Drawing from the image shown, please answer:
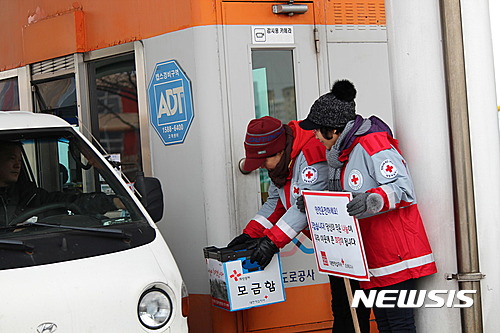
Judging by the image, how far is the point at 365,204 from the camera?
4.44 m

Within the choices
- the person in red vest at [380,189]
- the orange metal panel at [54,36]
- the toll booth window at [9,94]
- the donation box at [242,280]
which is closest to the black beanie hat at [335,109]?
the person in red vest at [380,189]

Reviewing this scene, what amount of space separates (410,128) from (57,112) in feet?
12.5

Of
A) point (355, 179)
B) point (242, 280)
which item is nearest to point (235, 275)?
point (242, 280)

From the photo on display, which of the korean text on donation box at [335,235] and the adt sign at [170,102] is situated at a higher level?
the adt sign at [170,102]

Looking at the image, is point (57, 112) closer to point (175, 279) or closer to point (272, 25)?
point (272, 25)

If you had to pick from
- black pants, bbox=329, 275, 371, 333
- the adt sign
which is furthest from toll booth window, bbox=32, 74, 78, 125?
black pants, bbox=329, 275, 371, 333

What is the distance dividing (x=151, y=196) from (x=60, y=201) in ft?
1.79

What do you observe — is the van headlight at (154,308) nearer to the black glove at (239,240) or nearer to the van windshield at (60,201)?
the van windshield at (60,201)

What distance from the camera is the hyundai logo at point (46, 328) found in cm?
389

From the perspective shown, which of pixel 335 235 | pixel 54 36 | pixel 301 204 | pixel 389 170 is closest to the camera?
pixel 389 170

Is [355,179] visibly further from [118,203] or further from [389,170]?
[118,203]

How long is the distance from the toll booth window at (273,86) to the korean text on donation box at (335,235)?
4.99ft

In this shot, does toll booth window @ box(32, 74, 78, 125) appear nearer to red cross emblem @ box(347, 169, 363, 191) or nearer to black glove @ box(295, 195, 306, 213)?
black glove @ box(295, 195, 306, 213)

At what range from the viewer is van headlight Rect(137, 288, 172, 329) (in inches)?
165
